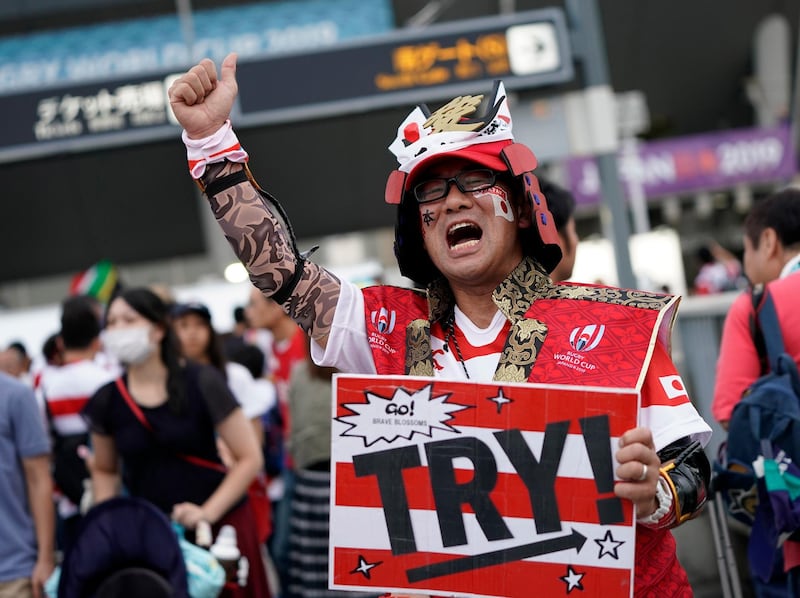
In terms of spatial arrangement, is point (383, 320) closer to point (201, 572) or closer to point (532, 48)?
point (201, 572)

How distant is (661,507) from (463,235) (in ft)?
2.49

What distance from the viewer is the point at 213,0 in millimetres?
21516

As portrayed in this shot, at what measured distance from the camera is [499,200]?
268cm

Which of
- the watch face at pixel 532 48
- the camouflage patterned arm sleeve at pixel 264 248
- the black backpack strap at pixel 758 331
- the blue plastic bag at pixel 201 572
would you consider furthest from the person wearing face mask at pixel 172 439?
the watch face at pixel 532 48

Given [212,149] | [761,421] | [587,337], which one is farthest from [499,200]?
[761,421]

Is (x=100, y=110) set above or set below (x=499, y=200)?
above

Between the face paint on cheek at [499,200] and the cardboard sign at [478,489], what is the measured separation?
0.51 meters

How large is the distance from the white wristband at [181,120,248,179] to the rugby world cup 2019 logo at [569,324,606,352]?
0.85 metres

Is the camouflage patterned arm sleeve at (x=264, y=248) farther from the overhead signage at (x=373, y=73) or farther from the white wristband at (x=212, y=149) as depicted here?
the overhead signage at (x=373, y=73)

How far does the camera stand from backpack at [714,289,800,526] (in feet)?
12.7

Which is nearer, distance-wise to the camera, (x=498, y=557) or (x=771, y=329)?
(x=498, y=557)

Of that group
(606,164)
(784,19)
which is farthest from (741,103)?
(606,164)

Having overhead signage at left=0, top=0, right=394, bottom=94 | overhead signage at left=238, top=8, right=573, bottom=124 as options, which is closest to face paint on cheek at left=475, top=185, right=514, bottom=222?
overhead signage at left=238, top=8, right=573, bottom=124

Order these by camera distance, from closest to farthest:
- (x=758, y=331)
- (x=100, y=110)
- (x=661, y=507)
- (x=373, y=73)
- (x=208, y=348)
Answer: (x=661, y=507) → (x=758, y=331) → (x=208, y=348) → (x=373, y=73) → (x=100, y=110)
